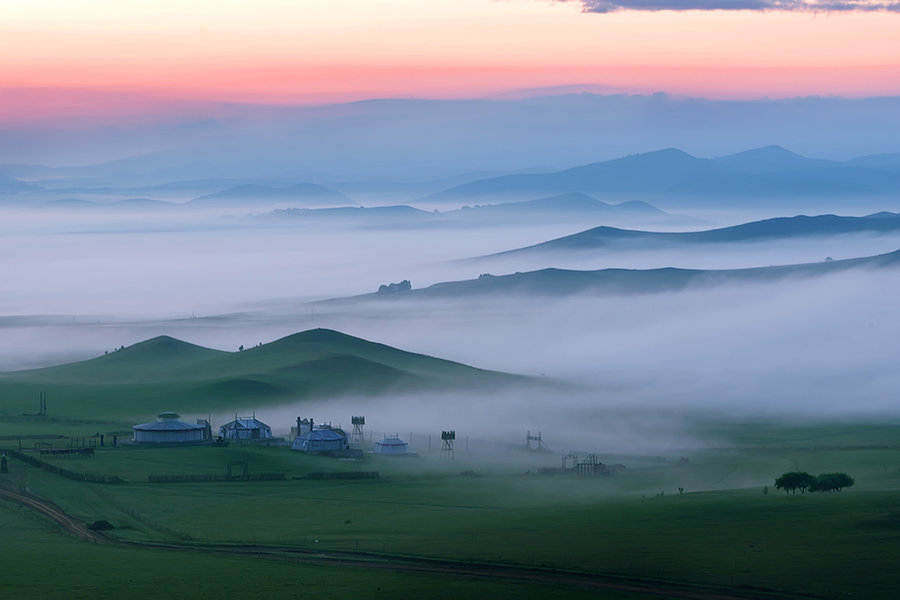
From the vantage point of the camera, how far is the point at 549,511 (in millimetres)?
98375

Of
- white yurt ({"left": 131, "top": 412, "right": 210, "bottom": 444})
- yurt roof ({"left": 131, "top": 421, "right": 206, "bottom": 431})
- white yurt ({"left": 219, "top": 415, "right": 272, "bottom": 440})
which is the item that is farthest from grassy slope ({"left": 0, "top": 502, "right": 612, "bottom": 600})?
white yurt ({"left": 219, "top": 415, "right": 272, "bottom": 440})

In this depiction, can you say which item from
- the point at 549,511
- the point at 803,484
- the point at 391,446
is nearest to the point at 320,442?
the point at 391,446

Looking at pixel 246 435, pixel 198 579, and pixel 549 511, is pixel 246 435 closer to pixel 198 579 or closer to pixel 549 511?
pixel 549 511

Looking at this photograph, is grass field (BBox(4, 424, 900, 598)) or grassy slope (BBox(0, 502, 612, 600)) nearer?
grassy slope (BBox(0, 502, 612, 600))

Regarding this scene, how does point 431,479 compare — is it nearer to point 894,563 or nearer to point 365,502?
point 365,502

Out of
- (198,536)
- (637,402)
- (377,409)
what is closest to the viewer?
(198,536)

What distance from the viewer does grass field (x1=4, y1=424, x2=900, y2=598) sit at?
77688 millimetres

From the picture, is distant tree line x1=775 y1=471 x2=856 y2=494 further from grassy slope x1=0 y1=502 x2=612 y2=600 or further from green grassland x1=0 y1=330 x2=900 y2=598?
grassy slope x1=0 y1=502 x2=612 y2=600

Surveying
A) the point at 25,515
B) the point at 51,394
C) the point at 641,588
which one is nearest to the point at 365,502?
the point at 25,515

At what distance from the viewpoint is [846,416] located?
180m

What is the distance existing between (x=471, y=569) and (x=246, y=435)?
66313 mm

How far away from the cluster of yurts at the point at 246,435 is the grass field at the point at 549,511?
131 inches

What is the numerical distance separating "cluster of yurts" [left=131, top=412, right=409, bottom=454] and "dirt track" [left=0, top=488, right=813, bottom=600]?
44.4 m

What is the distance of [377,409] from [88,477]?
6184 cm
